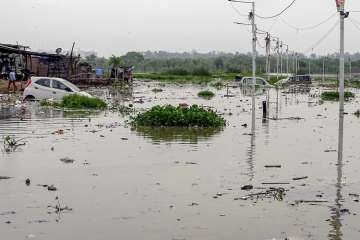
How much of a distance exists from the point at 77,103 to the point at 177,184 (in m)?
18.4

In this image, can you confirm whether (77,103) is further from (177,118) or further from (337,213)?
(337,213)

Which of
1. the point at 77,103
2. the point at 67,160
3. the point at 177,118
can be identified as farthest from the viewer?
the point at 77,103

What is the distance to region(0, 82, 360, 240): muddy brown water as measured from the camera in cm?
731

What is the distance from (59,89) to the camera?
30406 millimetres

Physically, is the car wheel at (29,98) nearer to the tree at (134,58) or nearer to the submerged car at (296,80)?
the submerged car at (296,80)

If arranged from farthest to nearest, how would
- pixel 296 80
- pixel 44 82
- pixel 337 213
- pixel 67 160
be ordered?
1. pixel 296 80
2. pixel 44 82
3. pixel 67 160
4. pixel 337 213

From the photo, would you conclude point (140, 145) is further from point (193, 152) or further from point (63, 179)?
point (63, 179)

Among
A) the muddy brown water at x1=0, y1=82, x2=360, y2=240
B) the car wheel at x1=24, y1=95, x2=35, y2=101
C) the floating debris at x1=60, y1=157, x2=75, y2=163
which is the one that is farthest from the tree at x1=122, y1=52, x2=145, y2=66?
the floating debris at x1=60, y1=157, x2=75, y2=163

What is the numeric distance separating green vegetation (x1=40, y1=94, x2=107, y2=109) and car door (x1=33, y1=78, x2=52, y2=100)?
6.76ft

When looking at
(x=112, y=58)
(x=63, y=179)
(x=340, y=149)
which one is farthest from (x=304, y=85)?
(x=63, y=179)

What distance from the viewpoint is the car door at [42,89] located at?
3030 cm

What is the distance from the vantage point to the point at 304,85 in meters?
61.9

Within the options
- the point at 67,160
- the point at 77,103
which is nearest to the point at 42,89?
the point at 77,103

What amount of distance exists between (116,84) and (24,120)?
3414cm
